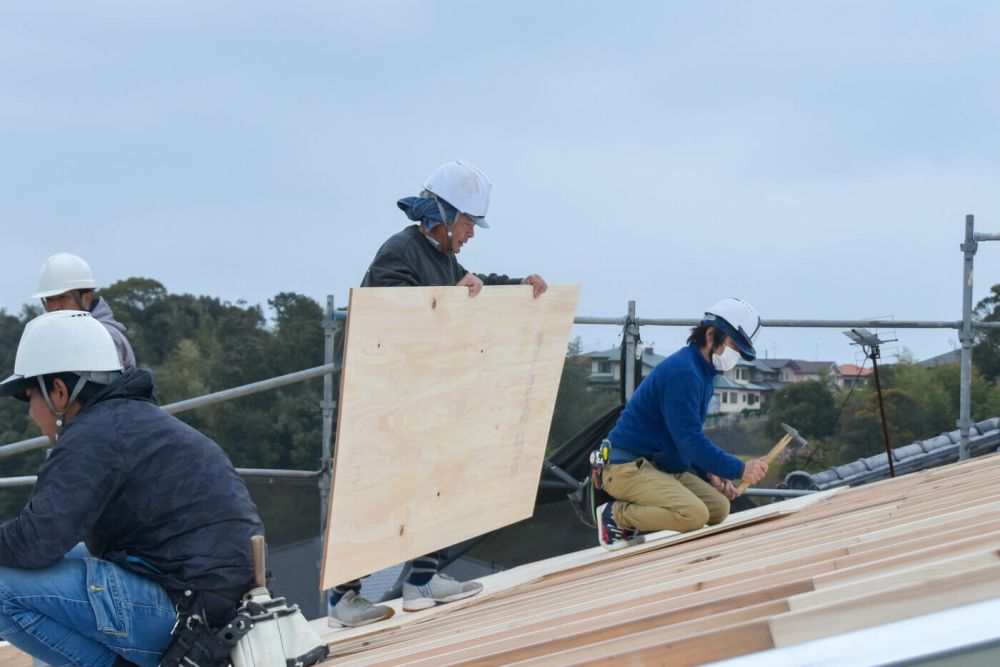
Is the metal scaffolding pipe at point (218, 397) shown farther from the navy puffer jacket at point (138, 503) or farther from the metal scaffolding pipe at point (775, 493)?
the metal scaffolding pipe at point (775, 493)

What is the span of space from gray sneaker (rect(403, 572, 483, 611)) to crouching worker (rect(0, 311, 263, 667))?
5.00ft

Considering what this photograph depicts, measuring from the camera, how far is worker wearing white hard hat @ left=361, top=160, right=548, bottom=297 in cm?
454

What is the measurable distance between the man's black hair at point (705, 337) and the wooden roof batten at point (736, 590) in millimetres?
895

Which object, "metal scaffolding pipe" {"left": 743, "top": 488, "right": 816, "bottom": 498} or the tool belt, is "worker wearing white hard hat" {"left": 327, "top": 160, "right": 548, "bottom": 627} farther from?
"metal scaffolding pipe" {"left": 743, "top": 488, "right": 816, "bottom": 498}

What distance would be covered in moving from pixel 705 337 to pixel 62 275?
2970mm

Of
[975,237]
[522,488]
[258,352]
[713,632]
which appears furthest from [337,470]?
[258,352]

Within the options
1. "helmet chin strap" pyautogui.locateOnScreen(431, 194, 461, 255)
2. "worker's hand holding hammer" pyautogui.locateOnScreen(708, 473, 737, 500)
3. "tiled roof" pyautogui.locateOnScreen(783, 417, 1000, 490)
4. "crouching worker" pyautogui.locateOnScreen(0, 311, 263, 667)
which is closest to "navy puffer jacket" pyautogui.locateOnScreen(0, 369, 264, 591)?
"crouching worker" pyautogui.locateOnScreen(0, 311, 263, 667)

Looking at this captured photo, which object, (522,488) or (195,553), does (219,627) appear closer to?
(195,553)

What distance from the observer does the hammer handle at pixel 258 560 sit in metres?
3.21

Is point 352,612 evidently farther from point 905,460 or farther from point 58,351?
point 905,460

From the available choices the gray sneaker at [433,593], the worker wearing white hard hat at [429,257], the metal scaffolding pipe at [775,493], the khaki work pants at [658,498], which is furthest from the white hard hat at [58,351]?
the metal scaffolding pipe at [775,493]

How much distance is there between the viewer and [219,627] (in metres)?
3.24

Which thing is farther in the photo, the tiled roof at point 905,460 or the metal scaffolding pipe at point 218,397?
the tiled roof at point 905,460

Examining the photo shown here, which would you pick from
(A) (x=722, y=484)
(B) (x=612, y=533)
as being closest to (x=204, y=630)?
(B) (x=612, y=533)
